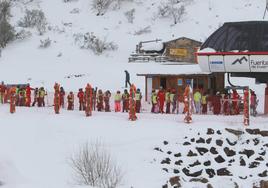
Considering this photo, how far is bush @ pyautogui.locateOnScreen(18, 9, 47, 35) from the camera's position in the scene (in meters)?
54.4

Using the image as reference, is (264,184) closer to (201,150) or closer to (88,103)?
(201,150)

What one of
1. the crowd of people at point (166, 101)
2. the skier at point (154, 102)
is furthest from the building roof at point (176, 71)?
the skier at point (154, 102)

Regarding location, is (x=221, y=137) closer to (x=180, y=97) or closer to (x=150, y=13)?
(x=180, y=97)

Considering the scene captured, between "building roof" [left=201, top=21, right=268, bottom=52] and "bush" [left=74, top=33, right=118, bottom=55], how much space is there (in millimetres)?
25590

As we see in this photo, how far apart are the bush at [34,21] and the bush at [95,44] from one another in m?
5.01

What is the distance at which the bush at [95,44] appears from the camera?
49.3m

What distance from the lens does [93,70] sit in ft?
144

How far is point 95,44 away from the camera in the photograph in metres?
49.7

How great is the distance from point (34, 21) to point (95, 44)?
8351mm

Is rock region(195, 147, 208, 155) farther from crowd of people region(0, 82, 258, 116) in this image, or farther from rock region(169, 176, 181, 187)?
crowd of people region(0, 82, 258, 116)

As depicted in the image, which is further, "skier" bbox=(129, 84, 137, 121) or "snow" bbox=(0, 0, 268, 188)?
"skier" bbox=(129, 84, 137, 121)

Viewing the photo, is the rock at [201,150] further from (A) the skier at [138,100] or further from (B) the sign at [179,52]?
(B) the sign at [179,52]

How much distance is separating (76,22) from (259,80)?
33.4 m

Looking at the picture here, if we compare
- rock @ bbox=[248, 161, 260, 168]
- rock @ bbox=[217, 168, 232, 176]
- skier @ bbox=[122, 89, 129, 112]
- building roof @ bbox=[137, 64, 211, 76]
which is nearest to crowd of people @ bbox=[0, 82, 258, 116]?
skier @ bbox=[122, 89, 129, 112]
